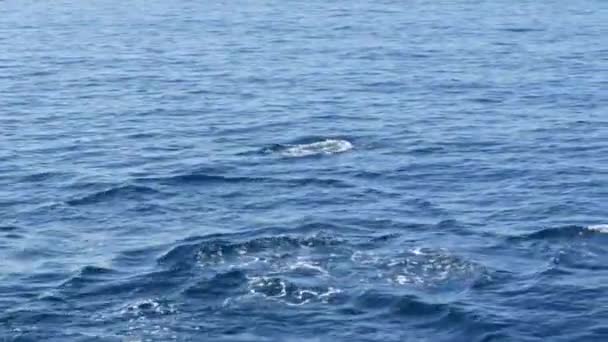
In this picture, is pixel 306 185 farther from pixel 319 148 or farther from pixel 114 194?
pixel 114 194

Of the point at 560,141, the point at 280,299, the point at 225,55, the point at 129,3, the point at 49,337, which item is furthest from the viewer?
the point at 129,3

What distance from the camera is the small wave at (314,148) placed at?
103438 mm

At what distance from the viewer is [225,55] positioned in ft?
490

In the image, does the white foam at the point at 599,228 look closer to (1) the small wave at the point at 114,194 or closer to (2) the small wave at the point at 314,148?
(2) the small wave at the point at 314,148

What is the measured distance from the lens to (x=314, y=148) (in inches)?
4139

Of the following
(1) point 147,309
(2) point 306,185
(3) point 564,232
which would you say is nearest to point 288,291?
(1) point 147,309

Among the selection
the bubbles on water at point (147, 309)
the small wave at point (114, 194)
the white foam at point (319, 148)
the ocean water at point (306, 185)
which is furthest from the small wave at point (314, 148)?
the bubbles on water at point (147, 309)

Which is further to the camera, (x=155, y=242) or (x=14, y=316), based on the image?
(x=155, y=242)

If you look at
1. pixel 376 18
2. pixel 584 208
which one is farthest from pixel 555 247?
pixel 376 18

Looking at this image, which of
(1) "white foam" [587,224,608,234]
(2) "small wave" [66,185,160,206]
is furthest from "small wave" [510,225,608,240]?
(2) "small wave" [66,185,160,206]

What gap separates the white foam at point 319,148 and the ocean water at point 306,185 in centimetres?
33

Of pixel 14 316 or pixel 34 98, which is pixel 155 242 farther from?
pixel 34 98

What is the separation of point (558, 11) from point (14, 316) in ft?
409

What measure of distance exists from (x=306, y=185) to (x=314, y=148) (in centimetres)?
1135
